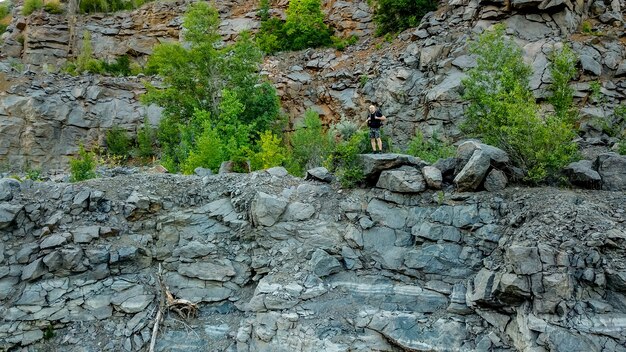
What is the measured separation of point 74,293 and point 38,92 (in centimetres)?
1649

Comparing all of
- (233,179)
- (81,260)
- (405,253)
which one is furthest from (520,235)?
(81,260)

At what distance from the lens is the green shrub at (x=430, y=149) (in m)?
12.0

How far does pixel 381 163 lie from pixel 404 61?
10.1 m

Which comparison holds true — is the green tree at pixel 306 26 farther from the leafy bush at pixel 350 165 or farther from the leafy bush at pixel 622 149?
the leafy bush at pixel 622 149

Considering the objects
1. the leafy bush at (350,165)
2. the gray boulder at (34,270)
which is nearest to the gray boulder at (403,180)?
the leafy bush at (350,165)

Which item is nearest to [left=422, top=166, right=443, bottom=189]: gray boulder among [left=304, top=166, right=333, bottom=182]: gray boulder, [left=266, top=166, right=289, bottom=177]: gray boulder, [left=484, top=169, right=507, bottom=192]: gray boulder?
[left=484, top=169, right=507, bottom=192]: gray boulder

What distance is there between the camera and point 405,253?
8633 millimetres

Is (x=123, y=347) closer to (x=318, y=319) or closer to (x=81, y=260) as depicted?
(x=81, y=260)

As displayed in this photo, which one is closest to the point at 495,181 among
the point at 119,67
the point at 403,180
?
the point at 403,180

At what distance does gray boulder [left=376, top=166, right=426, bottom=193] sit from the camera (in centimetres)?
928

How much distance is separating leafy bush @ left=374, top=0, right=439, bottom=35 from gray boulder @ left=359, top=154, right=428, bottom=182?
12368 millimetres

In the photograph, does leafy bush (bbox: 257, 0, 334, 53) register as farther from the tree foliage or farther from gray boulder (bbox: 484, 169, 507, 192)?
gray boulder (bbox: 484, 169, 507, 192)

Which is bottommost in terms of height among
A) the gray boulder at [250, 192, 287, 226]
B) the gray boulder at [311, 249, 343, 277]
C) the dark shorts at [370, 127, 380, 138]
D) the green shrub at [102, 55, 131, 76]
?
the green shrub at [102, 55, 131, 76]

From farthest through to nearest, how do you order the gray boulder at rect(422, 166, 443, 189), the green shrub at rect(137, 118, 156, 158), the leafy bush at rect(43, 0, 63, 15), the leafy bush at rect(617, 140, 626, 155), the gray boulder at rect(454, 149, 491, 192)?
1. the leafy bush at rect(43, 0, 63, 15)
2. the green shrub at rect(137, 118, 156, 158)
3. the leafy bush at rect(617, 140, 626, 155)
4. the gray boulder at rect(422, 166, 443, 189)
5. the gray boulder at rect(454, 149, 491, 192)
